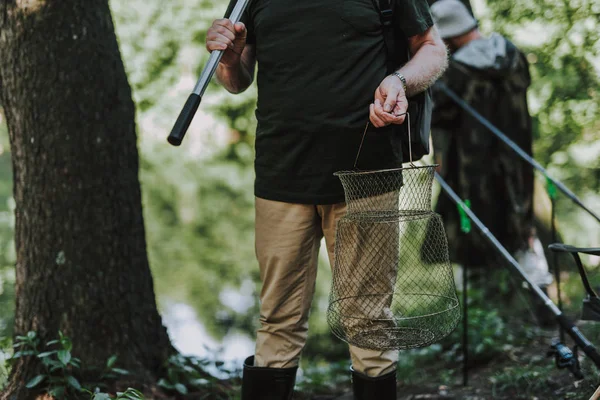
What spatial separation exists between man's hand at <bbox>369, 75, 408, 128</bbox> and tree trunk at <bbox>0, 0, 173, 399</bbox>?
5.05ft

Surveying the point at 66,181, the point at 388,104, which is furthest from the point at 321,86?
the point at 66,181

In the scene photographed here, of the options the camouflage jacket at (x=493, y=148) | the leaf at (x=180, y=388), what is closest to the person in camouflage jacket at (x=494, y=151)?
the camouflage jacket at (x=493, y=148)

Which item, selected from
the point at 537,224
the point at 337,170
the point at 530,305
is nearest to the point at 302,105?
the point at 337,170

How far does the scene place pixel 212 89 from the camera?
10.2 meters

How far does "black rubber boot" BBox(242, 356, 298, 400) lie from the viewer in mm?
2688

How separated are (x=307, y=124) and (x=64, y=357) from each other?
151 centimetres

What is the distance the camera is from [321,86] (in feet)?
8.02

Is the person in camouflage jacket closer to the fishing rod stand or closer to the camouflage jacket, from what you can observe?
the camouflage jacket

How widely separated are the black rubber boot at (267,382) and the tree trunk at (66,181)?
0.82 meters

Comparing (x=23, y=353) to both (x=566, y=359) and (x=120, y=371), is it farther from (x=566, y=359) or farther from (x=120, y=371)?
(x=566, y=359)

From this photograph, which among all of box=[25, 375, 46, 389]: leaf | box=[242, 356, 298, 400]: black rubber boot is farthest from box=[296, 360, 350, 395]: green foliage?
box=[25, 375, 46, 389]: leaf

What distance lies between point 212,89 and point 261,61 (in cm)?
781

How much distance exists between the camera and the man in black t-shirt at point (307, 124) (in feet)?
8.02

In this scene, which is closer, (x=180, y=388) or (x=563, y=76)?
(x=180, y=388)
